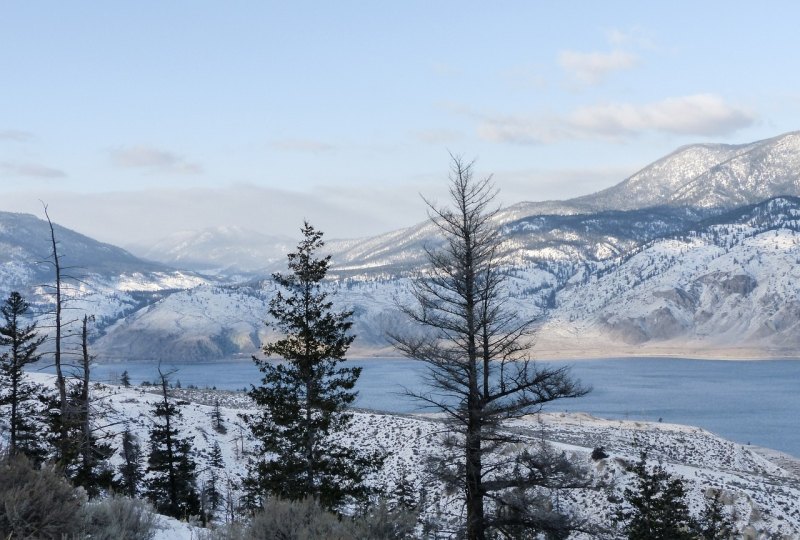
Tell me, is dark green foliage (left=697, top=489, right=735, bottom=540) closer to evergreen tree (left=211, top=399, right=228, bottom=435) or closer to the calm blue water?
the calm blue water

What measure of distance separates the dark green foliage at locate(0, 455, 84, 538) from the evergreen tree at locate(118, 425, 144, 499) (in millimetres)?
20348

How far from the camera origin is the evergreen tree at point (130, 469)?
115ft

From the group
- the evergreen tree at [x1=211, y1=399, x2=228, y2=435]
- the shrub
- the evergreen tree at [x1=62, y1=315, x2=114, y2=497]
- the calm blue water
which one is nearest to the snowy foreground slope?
the evergreen tree at [x1=211, y1=399, x2=228, y2=435]

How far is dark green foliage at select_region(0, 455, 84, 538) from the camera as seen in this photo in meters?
7.71

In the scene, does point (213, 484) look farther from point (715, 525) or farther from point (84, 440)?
point (715, 525)

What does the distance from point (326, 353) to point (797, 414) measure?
11366 centimetres

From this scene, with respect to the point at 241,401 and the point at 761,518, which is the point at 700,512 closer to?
the point at 761,518

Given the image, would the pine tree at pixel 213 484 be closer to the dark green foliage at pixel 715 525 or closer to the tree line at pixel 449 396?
the tree line at pixel 449 396

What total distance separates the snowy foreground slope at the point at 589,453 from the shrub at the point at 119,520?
1904 mm

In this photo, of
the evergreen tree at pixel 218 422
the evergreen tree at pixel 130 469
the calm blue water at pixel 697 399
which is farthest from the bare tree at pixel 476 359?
the calm blue water at pixel 697 399

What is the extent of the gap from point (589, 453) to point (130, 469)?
97.1 ft

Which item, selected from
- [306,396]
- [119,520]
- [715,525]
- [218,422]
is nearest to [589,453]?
[715,525]

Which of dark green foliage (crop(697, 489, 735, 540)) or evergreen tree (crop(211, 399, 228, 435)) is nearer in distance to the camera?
dark green foliage (crop(697, 489, 735, 540))

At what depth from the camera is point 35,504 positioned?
7992 millimetres
